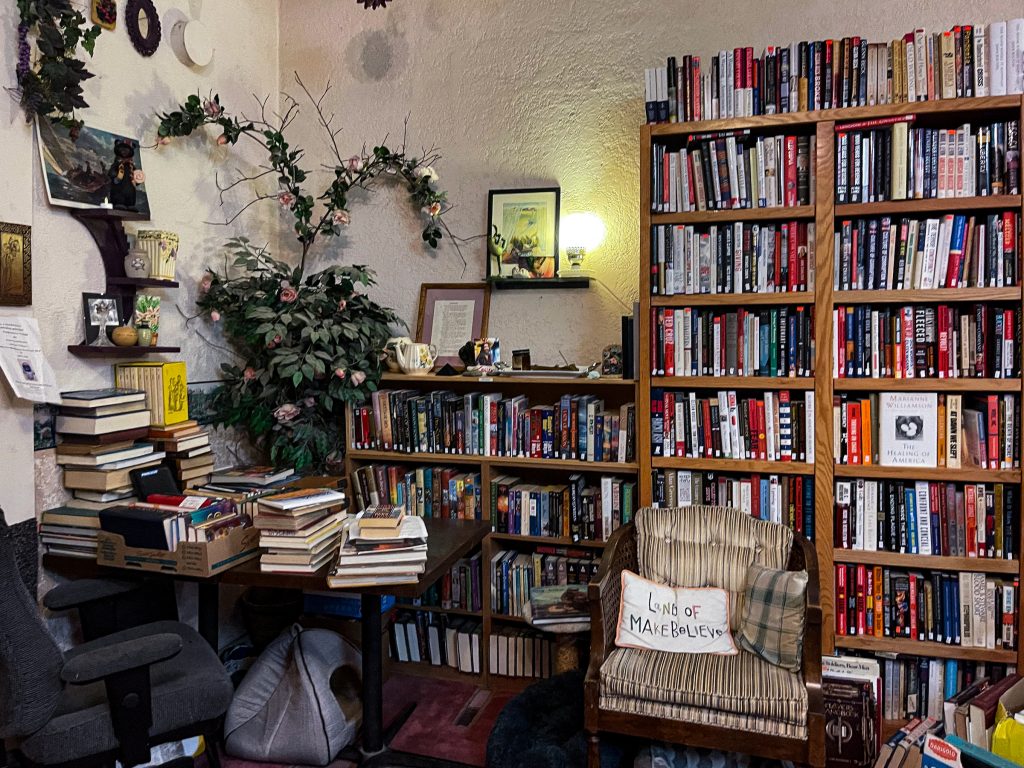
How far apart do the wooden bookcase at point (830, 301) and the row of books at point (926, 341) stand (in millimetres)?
49

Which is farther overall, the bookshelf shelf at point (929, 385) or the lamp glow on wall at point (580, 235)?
the lamp glow on wall at point (580, 235)

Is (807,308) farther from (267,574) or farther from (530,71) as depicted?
(267,574)

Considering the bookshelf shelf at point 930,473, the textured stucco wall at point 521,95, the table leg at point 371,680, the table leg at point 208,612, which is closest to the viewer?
the table leg at point 371,680

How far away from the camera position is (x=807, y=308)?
263cm

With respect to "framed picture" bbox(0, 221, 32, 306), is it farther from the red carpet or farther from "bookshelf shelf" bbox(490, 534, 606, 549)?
"bookshelf shelf" bbox(490, 534, 606, 549)

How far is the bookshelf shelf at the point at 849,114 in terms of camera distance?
239 centimetres

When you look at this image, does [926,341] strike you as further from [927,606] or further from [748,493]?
[927,606]

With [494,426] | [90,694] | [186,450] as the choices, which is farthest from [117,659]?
[494,426]

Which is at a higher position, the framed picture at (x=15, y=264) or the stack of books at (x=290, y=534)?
the framed picture at (x=15, y=264)

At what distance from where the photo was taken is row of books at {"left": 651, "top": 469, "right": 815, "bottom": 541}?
8.69 feet

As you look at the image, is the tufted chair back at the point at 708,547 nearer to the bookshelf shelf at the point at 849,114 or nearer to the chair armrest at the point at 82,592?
the bookshelf shelf at the point at 849,114

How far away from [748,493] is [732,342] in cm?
56

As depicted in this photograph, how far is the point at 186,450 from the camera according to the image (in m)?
2.73

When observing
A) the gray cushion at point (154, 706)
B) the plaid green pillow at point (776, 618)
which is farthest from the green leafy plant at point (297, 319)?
the plaid green pillow at point (776, 618)
